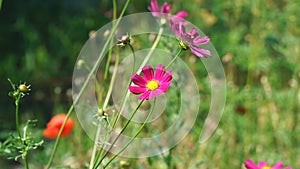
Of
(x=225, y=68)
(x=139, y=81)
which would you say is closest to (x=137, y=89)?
(x=139, y=81)

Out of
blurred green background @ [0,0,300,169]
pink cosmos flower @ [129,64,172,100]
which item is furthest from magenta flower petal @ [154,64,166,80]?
blurred green background @ [0,0,300,169]

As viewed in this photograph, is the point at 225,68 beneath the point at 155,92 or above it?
beneath

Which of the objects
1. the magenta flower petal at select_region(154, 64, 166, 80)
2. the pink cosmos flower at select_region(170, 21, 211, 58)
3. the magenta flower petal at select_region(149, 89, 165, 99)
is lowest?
the magenta flower petal at select_region(149, 89, 165, 99)

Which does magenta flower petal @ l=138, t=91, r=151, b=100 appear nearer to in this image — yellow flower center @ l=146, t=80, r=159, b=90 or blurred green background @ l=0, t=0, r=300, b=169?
yellow flower center @ l=146, t=80, r=159, b=90

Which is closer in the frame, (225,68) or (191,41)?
(191,41)

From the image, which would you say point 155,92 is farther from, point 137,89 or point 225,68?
point 225,68

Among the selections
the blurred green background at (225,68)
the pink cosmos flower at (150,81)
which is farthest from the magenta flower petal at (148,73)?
the blurred green background at (225,68)

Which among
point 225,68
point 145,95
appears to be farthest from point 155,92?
point 225,68
